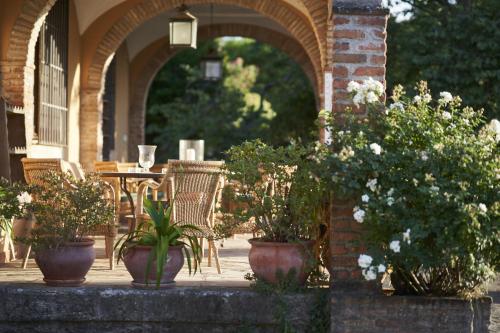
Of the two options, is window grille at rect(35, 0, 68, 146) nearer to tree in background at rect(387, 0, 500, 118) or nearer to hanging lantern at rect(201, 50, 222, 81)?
hanging lantern at rect(201, 50, 222, 81)

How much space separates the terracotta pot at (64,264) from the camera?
4.80m

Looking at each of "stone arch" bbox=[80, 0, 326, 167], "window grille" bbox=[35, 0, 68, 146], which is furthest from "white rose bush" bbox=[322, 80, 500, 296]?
"stone arch" bbox=[80, 0, 326, 167]

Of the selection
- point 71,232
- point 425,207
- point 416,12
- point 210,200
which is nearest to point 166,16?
point 416,12

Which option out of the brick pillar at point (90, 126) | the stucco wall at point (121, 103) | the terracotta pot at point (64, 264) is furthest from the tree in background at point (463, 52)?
the terracotta pot at point (64, 264)

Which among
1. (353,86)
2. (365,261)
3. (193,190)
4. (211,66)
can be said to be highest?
(211,66)

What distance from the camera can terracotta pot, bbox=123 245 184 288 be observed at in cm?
476

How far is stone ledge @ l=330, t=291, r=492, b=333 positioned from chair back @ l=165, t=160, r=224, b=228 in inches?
74.3

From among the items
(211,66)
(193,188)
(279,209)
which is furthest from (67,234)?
(211,66)

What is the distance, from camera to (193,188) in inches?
241

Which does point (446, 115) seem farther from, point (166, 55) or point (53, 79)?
point (166, 55)

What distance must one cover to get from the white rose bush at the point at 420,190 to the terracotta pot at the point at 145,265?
105 centimetres

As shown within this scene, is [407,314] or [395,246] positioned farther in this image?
[407,314]

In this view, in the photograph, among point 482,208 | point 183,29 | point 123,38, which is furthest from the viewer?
point 123,38

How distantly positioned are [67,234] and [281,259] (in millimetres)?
1253
